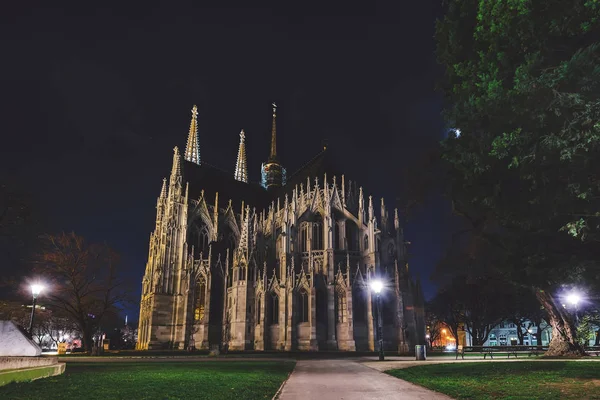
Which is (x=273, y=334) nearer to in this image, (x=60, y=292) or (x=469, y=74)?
(x=60, y=292)

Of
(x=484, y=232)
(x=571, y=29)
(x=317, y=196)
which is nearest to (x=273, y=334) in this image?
(x=317, y=196)

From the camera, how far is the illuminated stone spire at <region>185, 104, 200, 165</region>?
86.6 metres

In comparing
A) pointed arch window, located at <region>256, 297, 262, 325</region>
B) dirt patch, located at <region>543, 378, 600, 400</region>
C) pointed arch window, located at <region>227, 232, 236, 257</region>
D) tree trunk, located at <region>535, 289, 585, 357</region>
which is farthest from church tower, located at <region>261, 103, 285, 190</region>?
dirt patch, located at <region>543, 378, 600, 400</region>

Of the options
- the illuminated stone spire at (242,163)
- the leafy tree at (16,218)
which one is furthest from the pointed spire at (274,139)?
the leafy tree at (16,218)

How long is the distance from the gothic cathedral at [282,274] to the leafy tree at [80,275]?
261 inches

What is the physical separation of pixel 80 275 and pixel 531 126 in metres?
41.1

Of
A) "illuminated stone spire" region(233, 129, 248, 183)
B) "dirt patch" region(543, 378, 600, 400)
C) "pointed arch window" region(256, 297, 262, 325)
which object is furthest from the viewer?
"illuminated stone spire" region(233, 129, 248, 183)

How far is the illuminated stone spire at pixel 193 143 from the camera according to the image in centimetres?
8662

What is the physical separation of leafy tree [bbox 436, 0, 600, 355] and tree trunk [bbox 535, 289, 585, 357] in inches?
339

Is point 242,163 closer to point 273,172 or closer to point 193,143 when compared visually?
point 193,143

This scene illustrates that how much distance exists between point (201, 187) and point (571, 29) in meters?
54.0

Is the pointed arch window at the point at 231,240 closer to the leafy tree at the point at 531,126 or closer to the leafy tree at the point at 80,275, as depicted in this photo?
the leafy tree at the point at 80,275

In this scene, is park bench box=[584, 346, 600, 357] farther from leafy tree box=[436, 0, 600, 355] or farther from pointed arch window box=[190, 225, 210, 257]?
pointed arch window box=[190, 225, 210, 257]

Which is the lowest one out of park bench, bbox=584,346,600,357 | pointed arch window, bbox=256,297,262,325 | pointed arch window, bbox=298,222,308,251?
park bench, bbox=584,346,600,357
